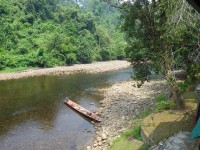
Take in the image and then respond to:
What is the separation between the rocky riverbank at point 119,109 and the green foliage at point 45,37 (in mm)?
24426

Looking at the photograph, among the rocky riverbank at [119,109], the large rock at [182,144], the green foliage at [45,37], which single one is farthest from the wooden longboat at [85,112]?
the green foliage at [45,37]

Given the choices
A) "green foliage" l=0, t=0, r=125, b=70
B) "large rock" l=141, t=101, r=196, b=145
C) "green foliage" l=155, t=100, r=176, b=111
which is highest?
"green foliage" l=0, t=0, r=125, b=70

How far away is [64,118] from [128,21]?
9070 mm

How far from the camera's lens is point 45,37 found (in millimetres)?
57438

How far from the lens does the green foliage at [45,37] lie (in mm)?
49594

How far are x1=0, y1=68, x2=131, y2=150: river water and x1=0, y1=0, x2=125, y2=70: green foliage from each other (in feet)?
54.5

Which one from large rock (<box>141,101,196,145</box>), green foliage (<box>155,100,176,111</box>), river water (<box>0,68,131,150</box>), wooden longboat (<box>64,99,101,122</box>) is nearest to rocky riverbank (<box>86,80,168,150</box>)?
wooden longboat (<box>64,99,101,122</box>)

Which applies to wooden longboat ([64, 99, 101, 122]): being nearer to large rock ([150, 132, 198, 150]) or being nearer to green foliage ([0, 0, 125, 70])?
large rock ([150, 132, 198, 150])

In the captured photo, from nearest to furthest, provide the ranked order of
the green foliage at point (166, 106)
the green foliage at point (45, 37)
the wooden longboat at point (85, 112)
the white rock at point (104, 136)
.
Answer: the green foliage at point (166, 106) → the white rock at point (104, 136) → the wooden longboat at point (85, 112) → the green foliage at point (45, 37)

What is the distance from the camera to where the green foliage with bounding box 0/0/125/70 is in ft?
163

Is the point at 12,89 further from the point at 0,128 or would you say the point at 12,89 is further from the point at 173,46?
the point at 173,46

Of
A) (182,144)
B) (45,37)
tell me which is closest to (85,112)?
(182,144)

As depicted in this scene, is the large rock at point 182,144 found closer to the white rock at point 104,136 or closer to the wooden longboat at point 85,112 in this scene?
the white rock at point 104,136

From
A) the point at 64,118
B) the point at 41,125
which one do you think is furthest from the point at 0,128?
the point at 64,118
